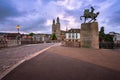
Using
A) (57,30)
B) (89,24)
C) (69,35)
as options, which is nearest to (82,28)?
(89,24)

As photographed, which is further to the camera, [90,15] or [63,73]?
[90,15]

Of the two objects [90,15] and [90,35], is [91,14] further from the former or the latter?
[90,35]

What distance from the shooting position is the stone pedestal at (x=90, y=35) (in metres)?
24.6

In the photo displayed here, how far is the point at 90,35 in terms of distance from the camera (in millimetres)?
24766

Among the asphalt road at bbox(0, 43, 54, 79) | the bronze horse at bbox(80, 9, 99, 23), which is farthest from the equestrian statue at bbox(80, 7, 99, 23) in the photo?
the asphalt road at bbox(0, 43, 54, 79)

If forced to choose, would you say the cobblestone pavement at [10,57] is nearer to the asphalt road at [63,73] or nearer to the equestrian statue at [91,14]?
the asphalt road at [63,73]

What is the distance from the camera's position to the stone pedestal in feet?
80.6

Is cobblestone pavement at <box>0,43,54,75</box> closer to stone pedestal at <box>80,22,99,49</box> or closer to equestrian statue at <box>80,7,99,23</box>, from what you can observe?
stone pedestal at <box>80,22,99,49</box>

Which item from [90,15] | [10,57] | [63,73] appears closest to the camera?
[63,73]

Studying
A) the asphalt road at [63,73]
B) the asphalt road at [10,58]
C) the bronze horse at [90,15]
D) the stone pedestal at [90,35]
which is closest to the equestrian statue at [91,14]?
the bronze horse at [90,15]

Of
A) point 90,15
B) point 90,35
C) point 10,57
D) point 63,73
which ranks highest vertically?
point 90,15

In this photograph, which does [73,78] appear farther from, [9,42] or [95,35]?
[9,42]

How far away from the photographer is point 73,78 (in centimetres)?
524

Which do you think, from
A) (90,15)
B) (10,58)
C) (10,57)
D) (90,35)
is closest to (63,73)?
(10,58)
